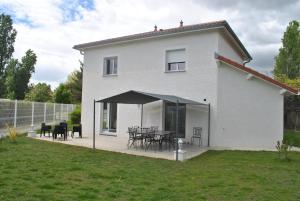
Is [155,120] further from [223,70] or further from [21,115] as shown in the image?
[21,115]

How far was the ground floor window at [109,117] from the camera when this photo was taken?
65.9 ft

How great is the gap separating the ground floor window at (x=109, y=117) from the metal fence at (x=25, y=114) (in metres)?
5.55

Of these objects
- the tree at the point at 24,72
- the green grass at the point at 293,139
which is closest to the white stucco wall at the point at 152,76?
the green grass at the point at 293,139

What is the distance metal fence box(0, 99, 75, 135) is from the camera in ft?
62.2

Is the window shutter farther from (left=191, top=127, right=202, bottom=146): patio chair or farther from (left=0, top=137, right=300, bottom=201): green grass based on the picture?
(left=0, top=137, right=300, bottom=201): green grass

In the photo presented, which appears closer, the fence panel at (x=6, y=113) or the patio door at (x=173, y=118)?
the patio door at (x=173, y=118)

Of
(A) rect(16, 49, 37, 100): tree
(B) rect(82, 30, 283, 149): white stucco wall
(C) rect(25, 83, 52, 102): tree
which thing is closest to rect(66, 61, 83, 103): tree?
(C) rect(25, 83, 52, 102): tree

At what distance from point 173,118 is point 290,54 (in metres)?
27.2

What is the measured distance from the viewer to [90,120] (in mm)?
20781

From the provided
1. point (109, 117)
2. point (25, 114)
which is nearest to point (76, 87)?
point (25, 114)

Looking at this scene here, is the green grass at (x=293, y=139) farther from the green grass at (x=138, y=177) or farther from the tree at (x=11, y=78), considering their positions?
the tree at (x=11, y=78)

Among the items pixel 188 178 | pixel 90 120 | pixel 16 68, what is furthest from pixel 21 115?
pixel 16 68

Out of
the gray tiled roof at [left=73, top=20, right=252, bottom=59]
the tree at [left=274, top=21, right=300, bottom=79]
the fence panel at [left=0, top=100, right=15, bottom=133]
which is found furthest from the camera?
the tree at [left=274, top=21, right=300, bottom=79]

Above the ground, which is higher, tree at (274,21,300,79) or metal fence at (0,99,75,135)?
tree at (274,21,300,79)
